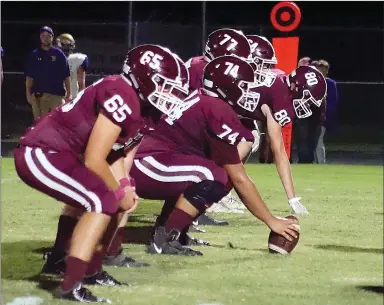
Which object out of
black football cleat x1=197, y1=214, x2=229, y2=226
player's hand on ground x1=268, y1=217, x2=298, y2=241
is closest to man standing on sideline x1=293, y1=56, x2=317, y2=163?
black football cleat x1=197, y1=214, x2=229, y2=226

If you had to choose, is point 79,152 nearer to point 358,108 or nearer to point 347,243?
point 347,243

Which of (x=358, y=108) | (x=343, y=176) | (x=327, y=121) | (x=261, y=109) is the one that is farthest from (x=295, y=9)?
(x=261, y=109)

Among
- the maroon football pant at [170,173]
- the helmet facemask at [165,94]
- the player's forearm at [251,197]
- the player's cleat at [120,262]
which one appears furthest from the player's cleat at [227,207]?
the helmet facemask at [165,94]

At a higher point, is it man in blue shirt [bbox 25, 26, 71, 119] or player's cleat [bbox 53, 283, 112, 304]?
player's cleat [bbox 53, 283, 112, 304]

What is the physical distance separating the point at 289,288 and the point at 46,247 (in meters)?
1.83

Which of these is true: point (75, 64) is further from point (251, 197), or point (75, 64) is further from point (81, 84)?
point (251, 197)

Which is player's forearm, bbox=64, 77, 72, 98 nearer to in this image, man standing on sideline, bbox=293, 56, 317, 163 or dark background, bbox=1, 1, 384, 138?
man standing on sideline, bbox=293, 56, 317, 163

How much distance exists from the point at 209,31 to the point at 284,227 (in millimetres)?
13006

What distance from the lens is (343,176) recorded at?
12352 mm

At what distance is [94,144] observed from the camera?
→ 4.30m

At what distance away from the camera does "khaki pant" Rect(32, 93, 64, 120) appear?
40.9 feet

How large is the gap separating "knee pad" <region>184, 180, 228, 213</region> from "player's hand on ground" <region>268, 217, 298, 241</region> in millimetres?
355

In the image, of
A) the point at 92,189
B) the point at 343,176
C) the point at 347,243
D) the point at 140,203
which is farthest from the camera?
the point at 343,176

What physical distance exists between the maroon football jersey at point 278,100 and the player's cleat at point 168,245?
47.8 inches
